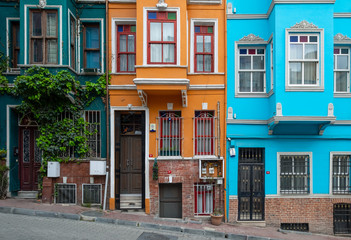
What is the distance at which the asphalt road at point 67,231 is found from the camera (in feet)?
22.7

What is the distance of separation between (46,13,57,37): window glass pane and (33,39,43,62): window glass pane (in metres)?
0.44

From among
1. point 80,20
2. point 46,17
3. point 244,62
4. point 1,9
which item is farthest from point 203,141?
point 1,9

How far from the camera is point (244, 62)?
10109 millimetres

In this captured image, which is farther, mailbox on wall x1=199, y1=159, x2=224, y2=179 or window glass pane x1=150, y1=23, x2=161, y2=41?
mailbox on wall x1=199, y1=159, x2=224, y2=179

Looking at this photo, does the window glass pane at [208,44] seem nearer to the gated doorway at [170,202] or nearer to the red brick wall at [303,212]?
the gated doorway at [170,202]

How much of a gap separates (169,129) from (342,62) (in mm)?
6994

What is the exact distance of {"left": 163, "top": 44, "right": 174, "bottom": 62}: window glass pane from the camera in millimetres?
9328

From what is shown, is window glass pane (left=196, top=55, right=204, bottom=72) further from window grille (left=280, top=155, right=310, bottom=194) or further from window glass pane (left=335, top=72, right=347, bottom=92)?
window glass pane (left=335, top=72, right=347, bottom=92)

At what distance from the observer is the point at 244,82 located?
10.1 meters

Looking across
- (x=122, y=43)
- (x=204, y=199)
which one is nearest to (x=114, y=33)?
(x=122, y=43)

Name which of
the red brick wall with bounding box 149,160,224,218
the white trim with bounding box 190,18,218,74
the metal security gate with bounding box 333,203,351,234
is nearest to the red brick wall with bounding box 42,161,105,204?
the red brick wall with bounding box 149,160,224,218

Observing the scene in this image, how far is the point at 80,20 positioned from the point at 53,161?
5.29 meters

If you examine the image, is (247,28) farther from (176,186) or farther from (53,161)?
(53,161)

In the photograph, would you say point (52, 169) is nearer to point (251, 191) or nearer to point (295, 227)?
point (251, 191)
